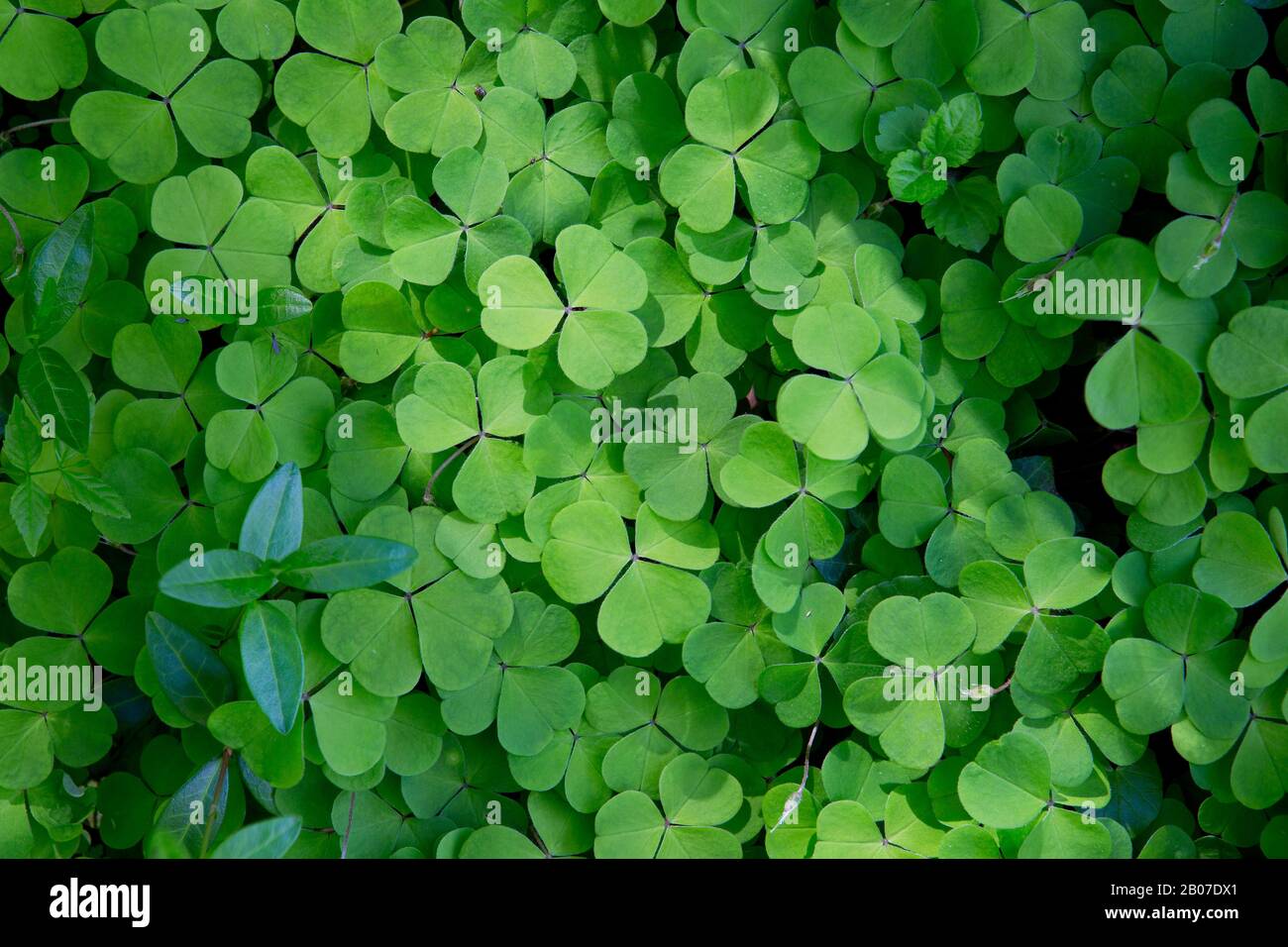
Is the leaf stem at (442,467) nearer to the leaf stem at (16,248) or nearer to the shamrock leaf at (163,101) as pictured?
the shamrock leaf at (163,101)

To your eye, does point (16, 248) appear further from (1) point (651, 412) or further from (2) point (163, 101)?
(1) point (651, 412)

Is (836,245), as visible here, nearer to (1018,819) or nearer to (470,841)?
(1018,819)

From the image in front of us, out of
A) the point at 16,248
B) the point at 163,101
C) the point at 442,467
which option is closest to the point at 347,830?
the point at 442,467

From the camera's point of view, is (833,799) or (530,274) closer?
(530,274)

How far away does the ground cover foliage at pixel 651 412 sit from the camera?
1.89 m

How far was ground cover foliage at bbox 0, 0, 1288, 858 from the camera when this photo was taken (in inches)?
74.5

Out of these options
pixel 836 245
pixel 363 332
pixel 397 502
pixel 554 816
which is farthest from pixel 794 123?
pixel 554 816

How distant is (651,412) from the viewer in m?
1.99

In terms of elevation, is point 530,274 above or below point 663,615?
above

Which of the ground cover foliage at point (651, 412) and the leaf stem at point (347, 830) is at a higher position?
the ground cover foliage at point (651, 412)

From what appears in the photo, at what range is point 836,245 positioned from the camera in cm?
200

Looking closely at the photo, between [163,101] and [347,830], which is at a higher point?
[163,101]

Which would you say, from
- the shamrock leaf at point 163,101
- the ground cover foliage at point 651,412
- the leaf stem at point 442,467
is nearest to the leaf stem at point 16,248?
the ground cover foliage at point 651,412

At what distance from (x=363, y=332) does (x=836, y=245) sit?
3.38 feet
